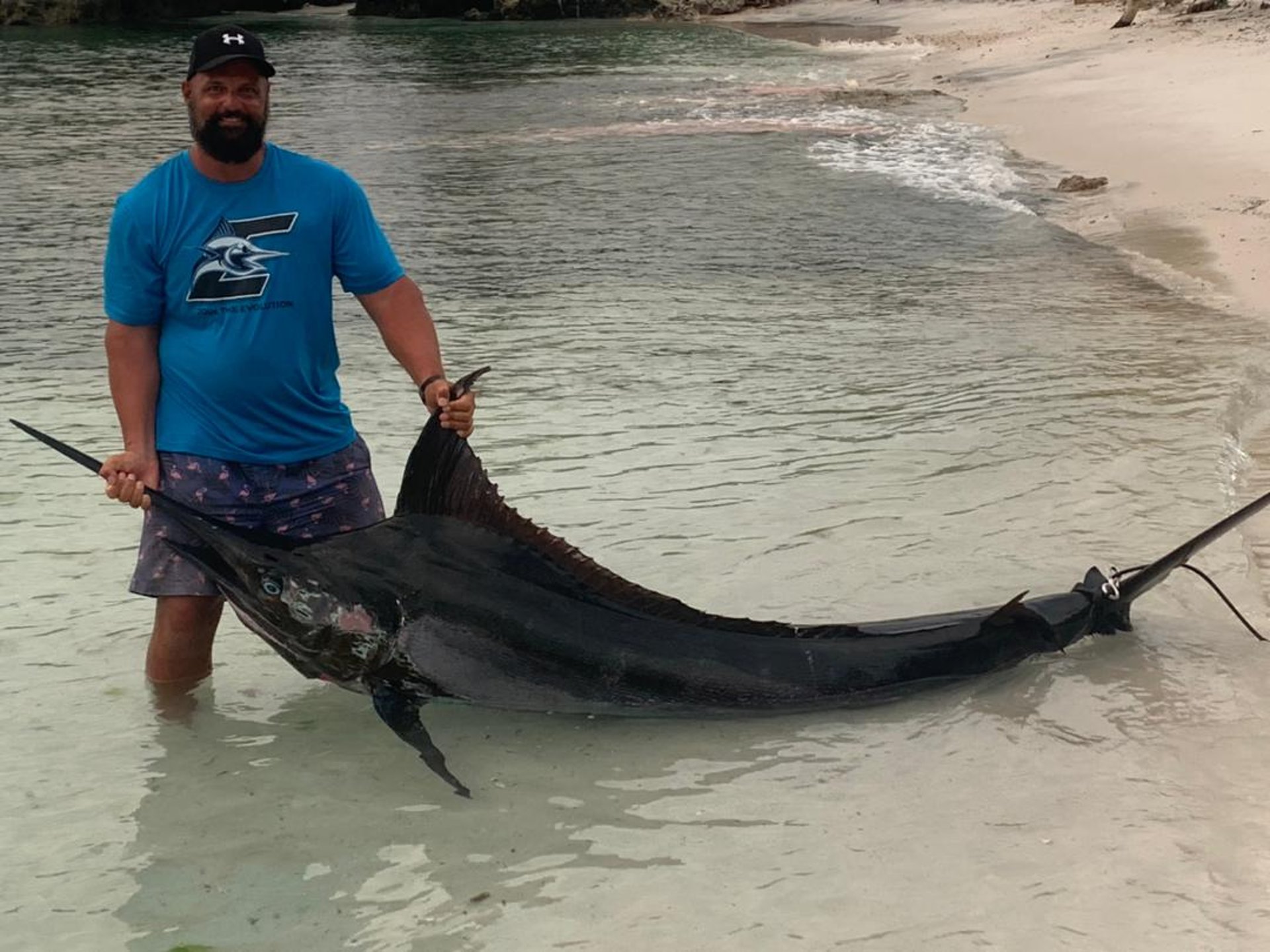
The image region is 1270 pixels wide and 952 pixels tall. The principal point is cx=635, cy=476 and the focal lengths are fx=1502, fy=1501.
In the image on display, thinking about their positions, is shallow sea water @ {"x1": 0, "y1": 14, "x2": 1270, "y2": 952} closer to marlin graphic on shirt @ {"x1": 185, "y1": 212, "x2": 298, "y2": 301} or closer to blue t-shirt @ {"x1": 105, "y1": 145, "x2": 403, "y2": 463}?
blue t-shirt @ {"x1": 105, "y1": 145, "x2": 403, "y2": 463}

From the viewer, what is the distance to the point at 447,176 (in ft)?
63.8

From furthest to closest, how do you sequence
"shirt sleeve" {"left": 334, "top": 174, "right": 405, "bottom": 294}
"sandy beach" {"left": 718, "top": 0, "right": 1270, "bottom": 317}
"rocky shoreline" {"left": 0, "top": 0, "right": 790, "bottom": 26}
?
"rocky shoreline" {"left": 0, "top": 0, "right": 790, "bottom": 26}, "sandy beach" {"left": 718, "top": 0, "right": 1270, "bottom": 317}, "shirt sleeve" {"left": 334, "top": 174, "right": 405, "bottom": 294}

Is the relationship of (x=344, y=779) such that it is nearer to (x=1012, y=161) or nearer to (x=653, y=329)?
(x=653, y=329)

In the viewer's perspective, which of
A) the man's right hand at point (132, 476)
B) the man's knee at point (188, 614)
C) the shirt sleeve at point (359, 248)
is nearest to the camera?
the man's right hand at point (132, 476)

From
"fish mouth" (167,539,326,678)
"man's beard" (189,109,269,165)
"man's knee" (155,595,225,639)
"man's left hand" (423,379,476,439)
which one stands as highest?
"man's beard" (189,109,269,165)

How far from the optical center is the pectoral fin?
404 centimetres

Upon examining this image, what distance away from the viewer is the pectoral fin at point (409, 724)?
13.3 feet

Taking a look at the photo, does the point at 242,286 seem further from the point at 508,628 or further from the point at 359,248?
the point at 508,628

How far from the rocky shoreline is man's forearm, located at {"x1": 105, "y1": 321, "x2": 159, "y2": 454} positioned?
63.8 m

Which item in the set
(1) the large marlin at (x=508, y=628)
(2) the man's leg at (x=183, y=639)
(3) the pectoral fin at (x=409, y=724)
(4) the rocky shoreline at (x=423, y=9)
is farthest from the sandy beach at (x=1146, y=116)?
(4) the rocky shoreline at (x=423, y=9)

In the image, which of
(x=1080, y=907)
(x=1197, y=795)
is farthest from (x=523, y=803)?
(x=1197, y=795)

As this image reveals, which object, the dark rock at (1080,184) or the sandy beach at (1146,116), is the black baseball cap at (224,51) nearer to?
the sandy beach at (1146,116)

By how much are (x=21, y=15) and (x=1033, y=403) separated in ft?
207

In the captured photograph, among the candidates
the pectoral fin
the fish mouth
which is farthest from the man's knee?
the pectoral fin
